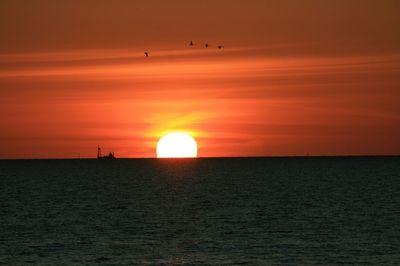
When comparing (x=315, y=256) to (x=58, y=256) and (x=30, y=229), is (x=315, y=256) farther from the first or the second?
(x=30, y=229)

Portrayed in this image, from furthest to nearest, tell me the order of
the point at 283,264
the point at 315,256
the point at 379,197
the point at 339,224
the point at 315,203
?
the point at 379,197, the point at 315,203, the point at 339,224, the point at 315,256, the point at 283,264

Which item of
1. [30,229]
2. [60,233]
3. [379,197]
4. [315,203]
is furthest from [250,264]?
[379,197]

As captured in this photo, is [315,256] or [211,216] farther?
[211,216]

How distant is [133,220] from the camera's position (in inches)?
3831

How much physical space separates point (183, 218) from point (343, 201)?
Result: 124 ft

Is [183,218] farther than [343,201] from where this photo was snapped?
No

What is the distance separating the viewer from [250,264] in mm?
62312

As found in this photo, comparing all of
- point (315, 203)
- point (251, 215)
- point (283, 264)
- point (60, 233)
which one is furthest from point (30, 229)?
point (315, 203)

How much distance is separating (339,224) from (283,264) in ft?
99.1

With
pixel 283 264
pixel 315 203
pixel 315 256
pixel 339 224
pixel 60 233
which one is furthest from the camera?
pixel 315 203

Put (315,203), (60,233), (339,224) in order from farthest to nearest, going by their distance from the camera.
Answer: (315,203) < (339,224) < (60,233)

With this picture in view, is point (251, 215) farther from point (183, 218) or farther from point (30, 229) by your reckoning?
point (30, 229)

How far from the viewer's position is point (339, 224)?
90.8 metres

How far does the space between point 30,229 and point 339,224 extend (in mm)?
33492
